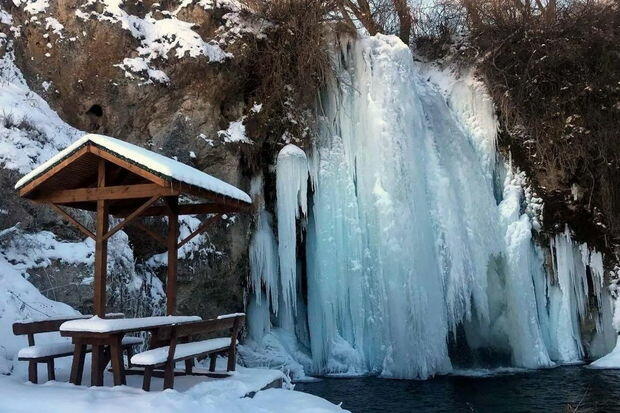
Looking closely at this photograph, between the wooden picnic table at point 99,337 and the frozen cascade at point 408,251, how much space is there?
6.24m

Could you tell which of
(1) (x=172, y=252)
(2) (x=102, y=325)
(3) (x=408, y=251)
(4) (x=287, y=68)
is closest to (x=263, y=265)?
(3) (x=408, y=251)

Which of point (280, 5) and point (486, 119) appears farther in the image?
point (486, 119)

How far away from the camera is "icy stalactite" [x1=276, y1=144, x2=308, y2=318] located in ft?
39.4

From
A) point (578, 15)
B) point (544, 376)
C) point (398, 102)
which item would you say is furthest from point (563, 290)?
point (578, 15)

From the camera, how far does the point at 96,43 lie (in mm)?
11656

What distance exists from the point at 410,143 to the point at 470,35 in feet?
18.7

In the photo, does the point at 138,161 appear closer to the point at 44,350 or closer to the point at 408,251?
the point at 44,350

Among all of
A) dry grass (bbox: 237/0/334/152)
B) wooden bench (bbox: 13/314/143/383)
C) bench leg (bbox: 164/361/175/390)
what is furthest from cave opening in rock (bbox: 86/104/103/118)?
bench leg (bbox: 164/361/175/390)

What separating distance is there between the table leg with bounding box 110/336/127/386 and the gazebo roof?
155 centimetres

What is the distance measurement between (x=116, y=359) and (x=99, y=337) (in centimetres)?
28

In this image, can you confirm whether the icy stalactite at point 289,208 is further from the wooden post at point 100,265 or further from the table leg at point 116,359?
the table leg at point 116,359

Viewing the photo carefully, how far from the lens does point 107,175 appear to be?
6.76 metres

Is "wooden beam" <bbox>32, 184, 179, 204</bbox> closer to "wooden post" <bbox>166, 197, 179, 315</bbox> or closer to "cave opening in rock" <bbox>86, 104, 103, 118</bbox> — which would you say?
"wooden post" <bbox>166, 197, 179, 315</bbox>

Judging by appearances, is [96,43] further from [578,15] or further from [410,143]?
[578,15]
